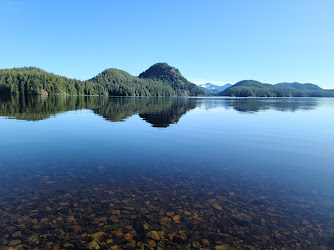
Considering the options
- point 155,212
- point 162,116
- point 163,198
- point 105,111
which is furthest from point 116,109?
point 155,212

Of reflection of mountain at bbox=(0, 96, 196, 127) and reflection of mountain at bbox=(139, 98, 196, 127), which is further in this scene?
reflection of mountain at bbox=(0, 96, 196, 127)

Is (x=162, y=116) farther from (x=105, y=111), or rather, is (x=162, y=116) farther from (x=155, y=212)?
(x=155, y=212)

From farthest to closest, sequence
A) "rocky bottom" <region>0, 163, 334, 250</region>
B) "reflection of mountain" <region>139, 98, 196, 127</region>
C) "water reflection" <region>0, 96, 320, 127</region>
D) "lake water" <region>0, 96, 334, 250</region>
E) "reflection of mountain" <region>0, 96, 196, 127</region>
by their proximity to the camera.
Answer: "water reflection" <region>0, 96, 320, 127</region>
"reflection of mountain" <region>0, 96, 196, 127</region>
"reflection of mountain" <region>139, 98, 196, 127</region>
"lake water" <region>0, 96, 334, 250</region>
"rocky bottom" <region>0, 163, 334, 250</region>

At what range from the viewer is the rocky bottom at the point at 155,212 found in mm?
8445

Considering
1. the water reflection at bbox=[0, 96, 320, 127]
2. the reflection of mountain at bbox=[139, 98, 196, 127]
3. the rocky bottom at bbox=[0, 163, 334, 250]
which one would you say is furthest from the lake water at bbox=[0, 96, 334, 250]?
the water reflection at bbox=[0, 96, 320, 127]

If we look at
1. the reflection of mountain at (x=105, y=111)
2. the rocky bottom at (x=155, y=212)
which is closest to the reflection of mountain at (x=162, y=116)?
the reflection of mountain at (x=105, y=111)

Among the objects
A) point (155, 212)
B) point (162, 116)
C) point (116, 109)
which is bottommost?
point (155, 212)

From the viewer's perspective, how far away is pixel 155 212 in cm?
1037

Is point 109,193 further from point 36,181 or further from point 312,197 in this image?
point 312,197

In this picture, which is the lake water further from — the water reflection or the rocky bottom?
the water reflection

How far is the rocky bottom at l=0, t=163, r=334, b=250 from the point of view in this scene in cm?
845

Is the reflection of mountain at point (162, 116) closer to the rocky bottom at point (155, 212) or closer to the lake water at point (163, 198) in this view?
the lake water at point (163, 198)

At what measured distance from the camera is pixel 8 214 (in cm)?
965

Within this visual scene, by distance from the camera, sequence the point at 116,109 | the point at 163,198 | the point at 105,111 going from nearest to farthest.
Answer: the point at 163,198, the point at 105,111, the point at 116,109
